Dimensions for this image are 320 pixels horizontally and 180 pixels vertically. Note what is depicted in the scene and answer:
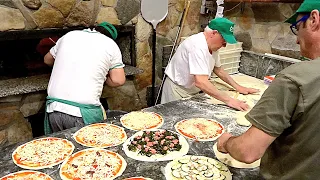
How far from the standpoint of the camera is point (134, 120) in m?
2.11

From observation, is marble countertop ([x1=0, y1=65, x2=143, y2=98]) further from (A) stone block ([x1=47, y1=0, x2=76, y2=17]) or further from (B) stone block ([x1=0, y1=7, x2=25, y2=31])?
(A) stone block ([x1=47, y1=0, x2=76, y2=17])

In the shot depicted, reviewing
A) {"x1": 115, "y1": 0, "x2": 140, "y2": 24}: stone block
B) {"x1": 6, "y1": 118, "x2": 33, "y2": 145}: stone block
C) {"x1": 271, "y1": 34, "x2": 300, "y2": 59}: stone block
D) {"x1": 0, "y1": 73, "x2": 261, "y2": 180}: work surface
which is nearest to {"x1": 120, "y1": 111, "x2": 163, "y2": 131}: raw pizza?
{"x1": 0, "y1": 73, "x2": 261, "y2": 180}: work surface

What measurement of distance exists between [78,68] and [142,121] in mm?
596

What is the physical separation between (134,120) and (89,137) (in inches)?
15.0

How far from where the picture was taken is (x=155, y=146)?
175cm

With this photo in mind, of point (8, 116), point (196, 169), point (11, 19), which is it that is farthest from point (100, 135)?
point (11, 19)

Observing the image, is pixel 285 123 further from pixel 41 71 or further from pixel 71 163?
pixel 41 71

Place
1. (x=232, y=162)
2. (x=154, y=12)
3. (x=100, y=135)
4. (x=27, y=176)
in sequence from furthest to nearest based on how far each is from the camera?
(x=154, y=12), (x=100, y=135), (x=232, y=162), (x=27, y=176)

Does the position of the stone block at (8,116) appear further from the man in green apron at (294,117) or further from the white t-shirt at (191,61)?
the man in green apron at (294,117)

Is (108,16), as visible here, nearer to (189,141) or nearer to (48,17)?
(48,17)

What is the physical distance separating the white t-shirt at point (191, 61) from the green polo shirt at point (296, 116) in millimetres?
1468

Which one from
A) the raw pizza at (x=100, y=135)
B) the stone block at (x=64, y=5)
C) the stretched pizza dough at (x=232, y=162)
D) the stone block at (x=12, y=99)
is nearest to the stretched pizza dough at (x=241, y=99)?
the stretched pizza dough at (x=232, y=162)

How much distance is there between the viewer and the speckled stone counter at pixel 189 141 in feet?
4.97

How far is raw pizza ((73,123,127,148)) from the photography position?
1782mm
